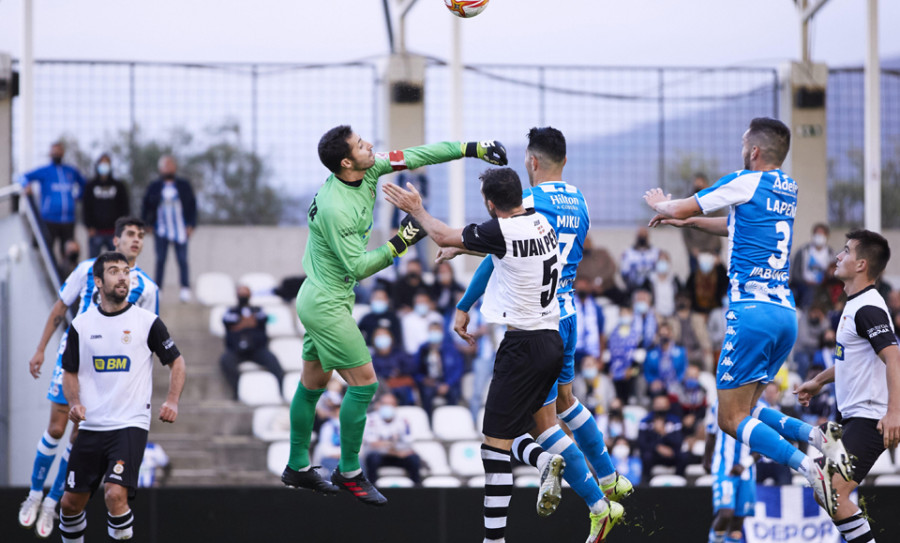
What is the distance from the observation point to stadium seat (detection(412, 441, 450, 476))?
1141 centimetres

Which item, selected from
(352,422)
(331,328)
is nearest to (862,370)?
(352,422)

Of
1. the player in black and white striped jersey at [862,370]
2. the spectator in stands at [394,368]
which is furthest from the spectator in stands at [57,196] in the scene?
the player in black and white striped jersey at [862,370]

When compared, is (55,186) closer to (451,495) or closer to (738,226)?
(451,495)

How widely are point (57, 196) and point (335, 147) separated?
307 inches

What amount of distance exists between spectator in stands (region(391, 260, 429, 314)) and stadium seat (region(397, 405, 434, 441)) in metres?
1.26

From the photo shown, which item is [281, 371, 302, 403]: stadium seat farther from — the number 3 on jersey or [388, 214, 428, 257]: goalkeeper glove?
the number 3 on jersey

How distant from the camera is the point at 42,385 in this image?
11.1 metres

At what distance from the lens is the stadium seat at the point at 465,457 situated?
37.8 feet

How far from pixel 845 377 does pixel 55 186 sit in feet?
32.0

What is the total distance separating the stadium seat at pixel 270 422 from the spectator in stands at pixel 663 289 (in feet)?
15.4

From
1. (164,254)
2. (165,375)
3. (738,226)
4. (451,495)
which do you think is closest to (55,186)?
(164,254)

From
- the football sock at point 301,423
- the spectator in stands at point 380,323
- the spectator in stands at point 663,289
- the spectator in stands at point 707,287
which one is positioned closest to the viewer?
the football sock at point 301,423

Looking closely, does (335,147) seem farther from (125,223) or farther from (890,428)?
(890,428)

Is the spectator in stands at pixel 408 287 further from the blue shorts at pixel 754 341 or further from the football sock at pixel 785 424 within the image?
the blue shorts at pixel 754 341
